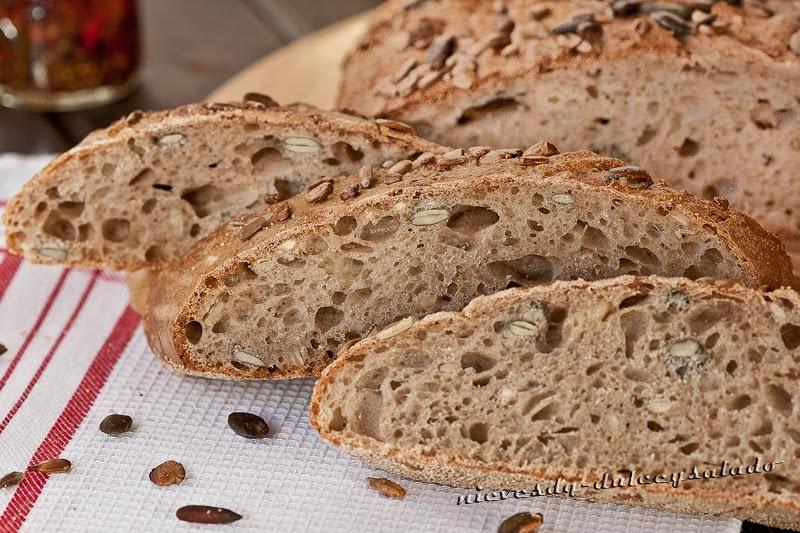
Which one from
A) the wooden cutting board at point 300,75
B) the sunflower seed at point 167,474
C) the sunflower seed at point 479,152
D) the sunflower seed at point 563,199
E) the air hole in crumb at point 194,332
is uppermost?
the sunflower seed at point 479,152

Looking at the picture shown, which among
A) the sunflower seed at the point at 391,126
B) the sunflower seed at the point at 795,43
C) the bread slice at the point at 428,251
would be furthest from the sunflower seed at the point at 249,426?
the sunflower seed at the point at 795,43

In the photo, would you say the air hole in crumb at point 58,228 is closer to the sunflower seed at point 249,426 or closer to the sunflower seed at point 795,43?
the sunflower seed at point 249,426

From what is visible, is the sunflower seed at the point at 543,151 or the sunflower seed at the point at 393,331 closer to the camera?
the sunflower seed at the point at 393,331

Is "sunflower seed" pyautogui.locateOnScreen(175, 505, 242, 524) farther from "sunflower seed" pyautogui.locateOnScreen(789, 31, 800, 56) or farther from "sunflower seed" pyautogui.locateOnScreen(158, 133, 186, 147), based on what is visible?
"sunflower seed" pyautogui.locateOnScreen(789, 31, 800, 56)

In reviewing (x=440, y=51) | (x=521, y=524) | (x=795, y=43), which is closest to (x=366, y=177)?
(x=440, y=51)

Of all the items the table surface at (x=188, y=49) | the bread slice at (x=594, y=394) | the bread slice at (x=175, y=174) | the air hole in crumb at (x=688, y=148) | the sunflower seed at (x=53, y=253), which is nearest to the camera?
the bread slice at (x=594, y=394)
